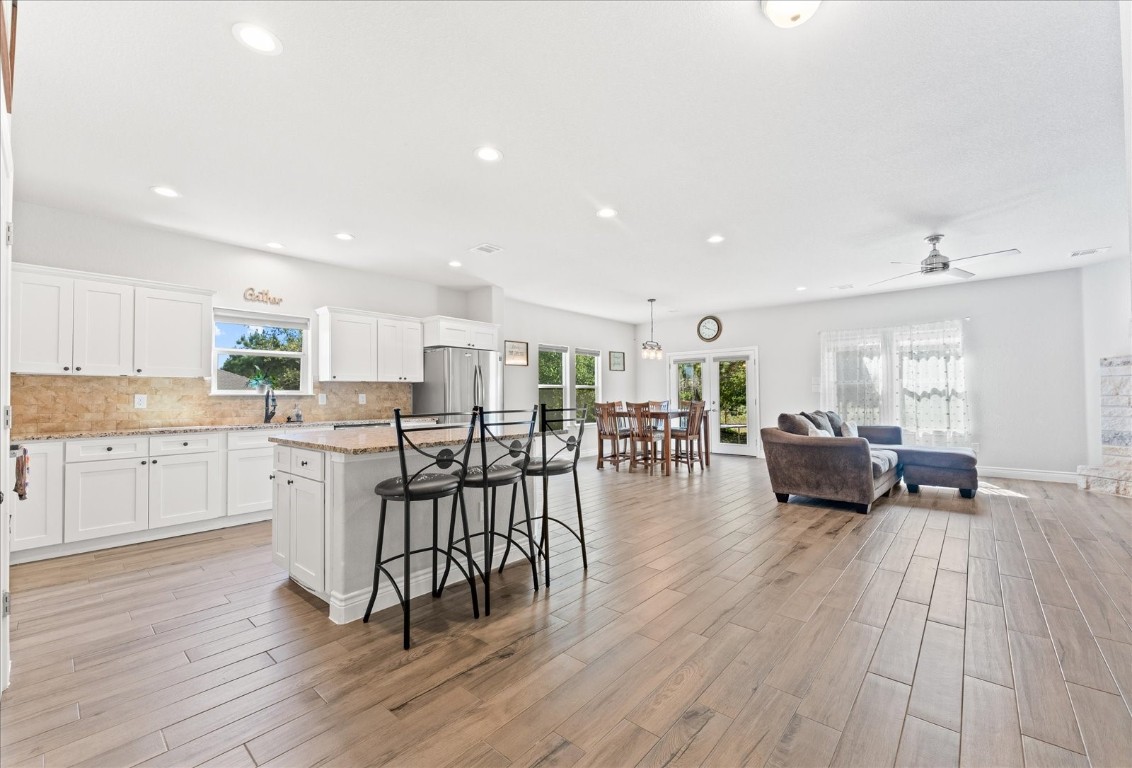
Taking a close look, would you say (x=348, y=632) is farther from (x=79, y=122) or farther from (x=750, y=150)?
(x=750, y=150)

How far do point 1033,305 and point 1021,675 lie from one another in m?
6.28

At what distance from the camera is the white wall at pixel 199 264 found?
382cm

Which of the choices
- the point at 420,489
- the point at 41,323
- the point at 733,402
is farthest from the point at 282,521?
the point at 733,402

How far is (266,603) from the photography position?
2646 millimetres

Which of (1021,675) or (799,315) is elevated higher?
(799,315)

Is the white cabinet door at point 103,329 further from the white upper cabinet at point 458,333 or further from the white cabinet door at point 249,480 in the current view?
A: the white upper cabinet at point 458,333

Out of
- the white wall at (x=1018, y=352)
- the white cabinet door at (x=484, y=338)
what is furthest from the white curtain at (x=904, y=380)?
the white cabinet door at (x=484, y=338)


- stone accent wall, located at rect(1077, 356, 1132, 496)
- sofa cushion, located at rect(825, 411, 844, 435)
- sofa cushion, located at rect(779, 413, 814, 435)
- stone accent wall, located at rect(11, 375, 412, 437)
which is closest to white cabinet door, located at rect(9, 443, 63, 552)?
stone accent wall, located at rect(11, 375, 412, 437)

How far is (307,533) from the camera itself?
2.69 m

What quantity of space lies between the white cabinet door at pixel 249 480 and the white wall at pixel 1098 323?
8.87 meters

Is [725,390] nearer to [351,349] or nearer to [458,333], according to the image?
[458,333]

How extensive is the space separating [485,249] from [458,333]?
1.44 m

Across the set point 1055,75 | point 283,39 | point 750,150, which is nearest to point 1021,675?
point 1055,75

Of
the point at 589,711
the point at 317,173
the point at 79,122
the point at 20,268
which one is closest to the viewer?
the point at 589,711
